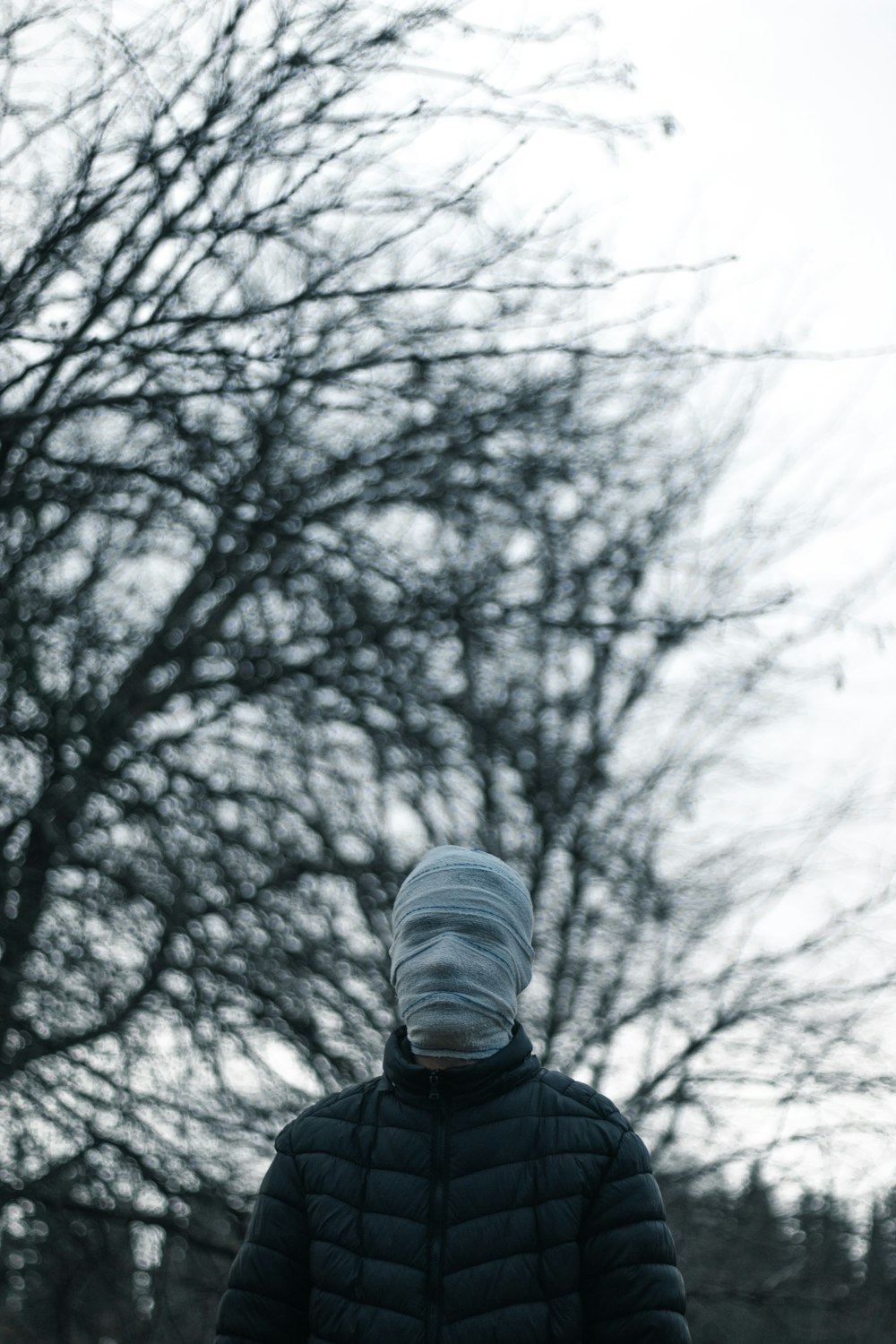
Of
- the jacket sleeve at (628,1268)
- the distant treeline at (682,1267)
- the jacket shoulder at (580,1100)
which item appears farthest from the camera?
the distant treeline at (682,1267)

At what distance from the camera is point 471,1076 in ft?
5.44

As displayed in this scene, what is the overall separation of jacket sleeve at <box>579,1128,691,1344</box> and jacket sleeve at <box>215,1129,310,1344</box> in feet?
1.16

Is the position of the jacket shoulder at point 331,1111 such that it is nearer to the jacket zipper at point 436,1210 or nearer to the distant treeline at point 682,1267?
the jacket zipper at point 436,1210

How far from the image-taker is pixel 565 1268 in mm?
1553

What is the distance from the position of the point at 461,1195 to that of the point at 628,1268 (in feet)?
0.68

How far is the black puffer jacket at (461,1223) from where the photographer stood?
1548 millimetres

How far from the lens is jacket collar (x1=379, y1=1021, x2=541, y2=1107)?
5.44 ft

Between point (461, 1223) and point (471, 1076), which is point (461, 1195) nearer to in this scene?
point (461, 1223)

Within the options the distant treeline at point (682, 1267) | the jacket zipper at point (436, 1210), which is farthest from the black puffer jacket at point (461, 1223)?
the distant treeline at point (682, 1267)

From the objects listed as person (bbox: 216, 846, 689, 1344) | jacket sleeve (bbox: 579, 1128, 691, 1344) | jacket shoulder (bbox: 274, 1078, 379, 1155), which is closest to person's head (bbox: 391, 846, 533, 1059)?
person (bbox: 216, 846, 689, 1344)

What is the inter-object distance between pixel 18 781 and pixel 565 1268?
319cm

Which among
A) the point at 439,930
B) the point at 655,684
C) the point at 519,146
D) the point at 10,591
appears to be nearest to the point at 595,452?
the point at 519,146

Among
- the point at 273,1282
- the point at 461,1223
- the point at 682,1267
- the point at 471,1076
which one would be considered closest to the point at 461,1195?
the point at 461,1223

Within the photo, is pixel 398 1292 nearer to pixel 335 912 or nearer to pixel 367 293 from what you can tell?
pixel 367 293
